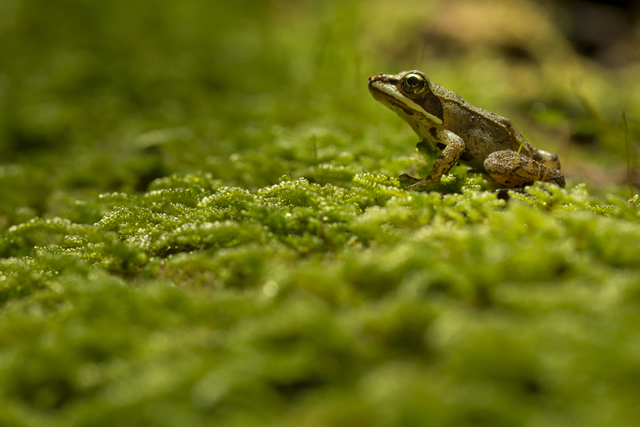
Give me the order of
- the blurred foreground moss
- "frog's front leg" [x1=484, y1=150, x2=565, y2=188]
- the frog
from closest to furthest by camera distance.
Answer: the blurred foreground moss, "frog's front leg" [x1=484, y1=150, x2=565, y2=188], the frog

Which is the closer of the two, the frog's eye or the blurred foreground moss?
the blurred foreground moss

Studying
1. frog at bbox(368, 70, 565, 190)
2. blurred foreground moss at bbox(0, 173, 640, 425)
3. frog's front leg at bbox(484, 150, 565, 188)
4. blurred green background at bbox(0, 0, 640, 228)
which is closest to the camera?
blurred foreground moss at bbox(0, 173, 640, 425)

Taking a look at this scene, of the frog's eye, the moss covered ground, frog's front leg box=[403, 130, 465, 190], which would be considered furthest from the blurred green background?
frog's front leg box=[403, 130, 465, 190]

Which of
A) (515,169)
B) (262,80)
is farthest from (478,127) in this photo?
(262,80)

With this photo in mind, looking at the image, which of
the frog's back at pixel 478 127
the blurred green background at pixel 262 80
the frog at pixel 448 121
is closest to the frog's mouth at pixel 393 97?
the frog at pixel 448 121

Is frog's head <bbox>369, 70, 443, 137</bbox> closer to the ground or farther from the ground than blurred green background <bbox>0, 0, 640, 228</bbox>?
closer to the ground

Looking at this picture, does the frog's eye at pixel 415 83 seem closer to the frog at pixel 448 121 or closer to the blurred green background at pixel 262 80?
the frog at pixel 448 121

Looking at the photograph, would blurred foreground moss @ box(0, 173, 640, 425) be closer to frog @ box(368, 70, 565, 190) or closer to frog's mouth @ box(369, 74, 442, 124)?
frog @ box(368, 70, 565, 190)

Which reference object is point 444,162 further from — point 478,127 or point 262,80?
point 262,80
